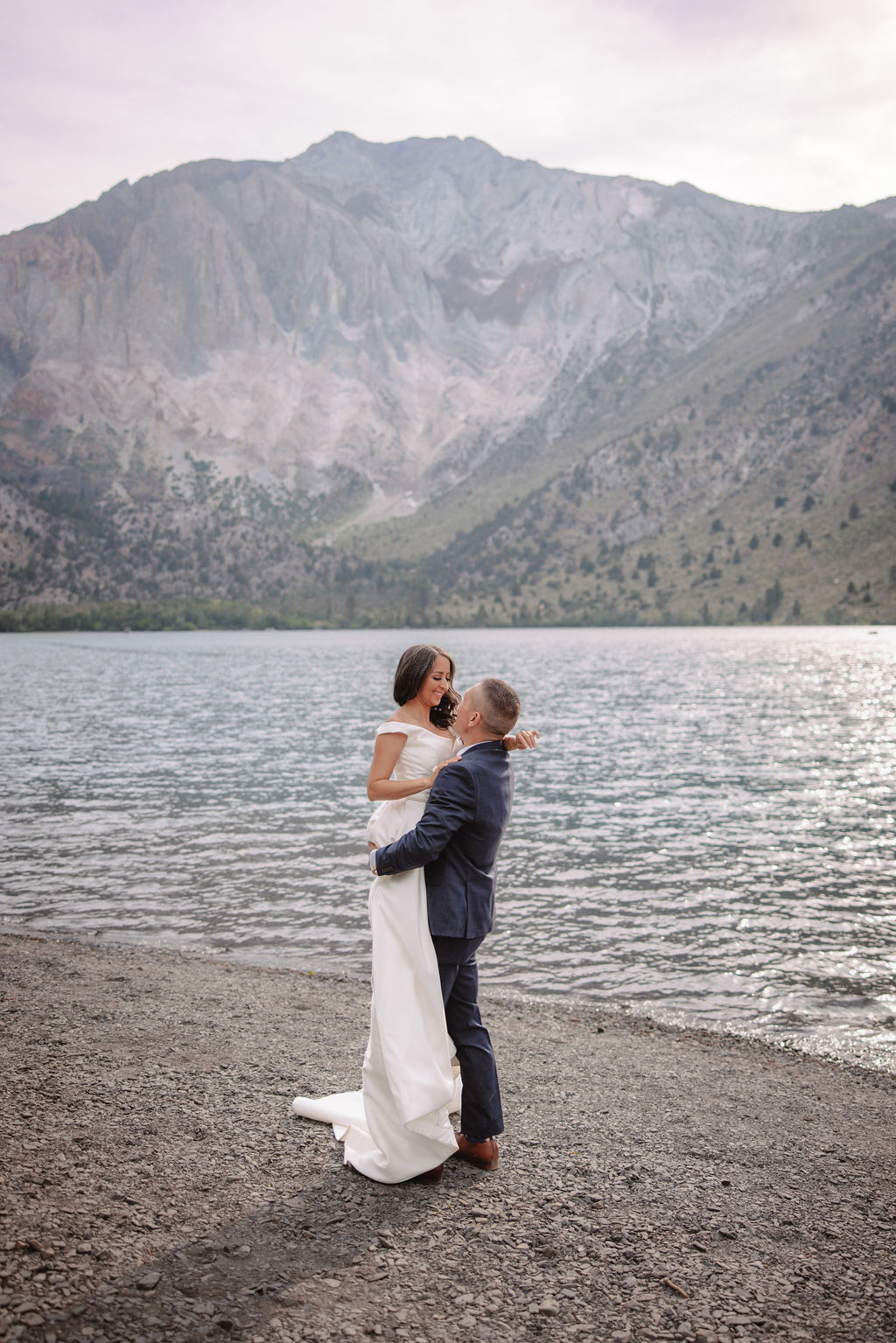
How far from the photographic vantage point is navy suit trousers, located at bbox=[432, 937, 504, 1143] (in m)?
6.73

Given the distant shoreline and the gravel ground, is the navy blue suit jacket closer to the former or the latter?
the gravel ground

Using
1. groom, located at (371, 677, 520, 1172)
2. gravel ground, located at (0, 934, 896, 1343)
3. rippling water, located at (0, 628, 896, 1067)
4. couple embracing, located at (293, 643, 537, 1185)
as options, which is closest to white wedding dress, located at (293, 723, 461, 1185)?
couple embracing, located at (293, 643, 537, 1185)

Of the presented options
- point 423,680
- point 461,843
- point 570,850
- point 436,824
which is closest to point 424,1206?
point 461,843

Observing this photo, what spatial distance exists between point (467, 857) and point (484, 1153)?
94.7 inches

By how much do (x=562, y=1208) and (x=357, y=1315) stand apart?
192 cm

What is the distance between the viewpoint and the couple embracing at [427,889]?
6492mm

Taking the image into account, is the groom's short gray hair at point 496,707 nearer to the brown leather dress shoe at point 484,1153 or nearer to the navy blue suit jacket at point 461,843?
the navy blue suit jacket at point 461,843

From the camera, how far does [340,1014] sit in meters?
12.1

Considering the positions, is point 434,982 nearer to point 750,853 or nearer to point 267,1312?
point 267,1312

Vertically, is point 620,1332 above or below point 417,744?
below

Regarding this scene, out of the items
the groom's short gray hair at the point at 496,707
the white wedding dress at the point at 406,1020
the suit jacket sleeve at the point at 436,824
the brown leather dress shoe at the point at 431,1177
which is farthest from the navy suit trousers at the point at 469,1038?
the groom's short gray hair at the point at 496,707

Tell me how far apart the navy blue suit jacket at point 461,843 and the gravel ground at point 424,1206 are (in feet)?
6.71

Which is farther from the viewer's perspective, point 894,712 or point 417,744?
point 894,712

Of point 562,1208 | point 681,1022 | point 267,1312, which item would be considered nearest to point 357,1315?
point 267,1312
